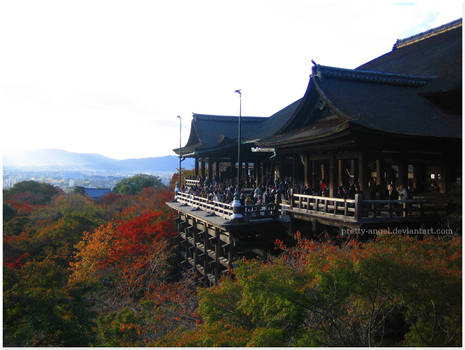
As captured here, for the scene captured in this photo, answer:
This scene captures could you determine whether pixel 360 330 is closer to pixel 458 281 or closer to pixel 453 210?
pixel 458 281

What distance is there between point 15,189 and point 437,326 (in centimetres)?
5189

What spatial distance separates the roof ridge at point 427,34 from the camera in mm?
16777

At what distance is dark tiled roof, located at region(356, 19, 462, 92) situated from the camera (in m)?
13.2

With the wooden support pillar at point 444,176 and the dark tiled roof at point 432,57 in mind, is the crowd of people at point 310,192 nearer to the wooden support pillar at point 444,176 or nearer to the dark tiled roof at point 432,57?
the wooden support pillar at point 444,176

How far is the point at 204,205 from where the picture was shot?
17.2 m

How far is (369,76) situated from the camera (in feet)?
43.9

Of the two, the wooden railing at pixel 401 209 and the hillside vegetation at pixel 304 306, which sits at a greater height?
the wooden railing at pixel 401 209

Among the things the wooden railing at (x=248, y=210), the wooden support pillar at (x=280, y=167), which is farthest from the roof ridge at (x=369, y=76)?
the wooden support pillar at (x=280, y=167)

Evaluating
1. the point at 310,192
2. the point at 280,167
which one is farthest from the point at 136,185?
the point at 310,192

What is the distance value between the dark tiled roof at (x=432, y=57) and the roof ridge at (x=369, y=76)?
57 centimetres

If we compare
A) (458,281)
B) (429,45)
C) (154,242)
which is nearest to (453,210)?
(458,281)

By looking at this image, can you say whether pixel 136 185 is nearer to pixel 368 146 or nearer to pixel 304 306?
pixel 368 146

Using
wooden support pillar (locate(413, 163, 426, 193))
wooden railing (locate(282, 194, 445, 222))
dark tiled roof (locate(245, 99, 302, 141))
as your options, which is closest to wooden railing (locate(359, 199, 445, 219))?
wooden railing (locate(282, 194, 445, 222))

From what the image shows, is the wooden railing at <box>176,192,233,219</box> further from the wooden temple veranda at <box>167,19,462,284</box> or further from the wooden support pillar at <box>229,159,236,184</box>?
the wooden support pillar at <box>229,159,236,184</box>
